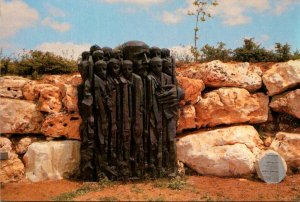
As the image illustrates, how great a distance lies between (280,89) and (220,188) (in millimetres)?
2797

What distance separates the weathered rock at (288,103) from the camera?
8.91 meters

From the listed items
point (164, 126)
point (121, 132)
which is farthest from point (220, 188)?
point (121, 132)

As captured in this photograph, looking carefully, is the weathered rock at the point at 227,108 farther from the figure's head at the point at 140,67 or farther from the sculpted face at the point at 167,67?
the figure's head at the point at 140,67

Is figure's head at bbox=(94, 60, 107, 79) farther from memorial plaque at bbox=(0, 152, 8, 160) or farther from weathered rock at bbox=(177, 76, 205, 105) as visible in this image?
memorial plaque at bbox=(0, 152, 8, 160)

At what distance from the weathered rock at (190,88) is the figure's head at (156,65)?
710 millimetres

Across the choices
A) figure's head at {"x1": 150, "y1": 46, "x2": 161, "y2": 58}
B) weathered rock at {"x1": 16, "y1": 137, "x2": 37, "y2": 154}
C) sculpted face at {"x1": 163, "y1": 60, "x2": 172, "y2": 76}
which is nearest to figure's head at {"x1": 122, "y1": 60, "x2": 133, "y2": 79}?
figure's head at {"x1": 150, "y1": 46, "x2": 161, "y2": 58}

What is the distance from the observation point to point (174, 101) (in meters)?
8.12

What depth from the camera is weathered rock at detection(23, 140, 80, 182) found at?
313 inches

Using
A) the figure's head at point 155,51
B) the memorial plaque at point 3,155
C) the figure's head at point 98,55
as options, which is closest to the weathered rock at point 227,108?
the figure's head at point 155,51

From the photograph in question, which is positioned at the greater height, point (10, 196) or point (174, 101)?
point (174, 101)

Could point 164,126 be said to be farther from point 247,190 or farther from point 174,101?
point 247,190

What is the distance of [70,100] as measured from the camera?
8266 mm

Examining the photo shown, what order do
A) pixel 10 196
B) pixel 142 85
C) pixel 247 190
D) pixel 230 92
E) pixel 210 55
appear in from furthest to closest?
pixel 210 55, pixel 230 92, pixel 142 85, pixel 247 190, pixel 10 196

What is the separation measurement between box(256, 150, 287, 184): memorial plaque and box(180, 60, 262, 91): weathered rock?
1.72 metres
